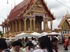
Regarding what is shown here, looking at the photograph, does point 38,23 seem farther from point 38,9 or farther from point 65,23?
point 65,23

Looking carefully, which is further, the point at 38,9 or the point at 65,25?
the point at 65,25

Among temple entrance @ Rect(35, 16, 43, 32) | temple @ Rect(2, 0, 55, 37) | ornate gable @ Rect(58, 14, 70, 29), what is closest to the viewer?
A: temple @ Rect(2, 0, 55, 37)

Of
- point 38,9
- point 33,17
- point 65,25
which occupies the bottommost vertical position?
point 65,25

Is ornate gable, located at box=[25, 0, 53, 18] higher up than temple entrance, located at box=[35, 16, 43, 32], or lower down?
higher up

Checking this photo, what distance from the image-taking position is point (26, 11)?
129ft

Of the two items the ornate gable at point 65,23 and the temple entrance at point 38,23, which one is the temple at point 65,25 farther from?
the temple entrance at point 38,23

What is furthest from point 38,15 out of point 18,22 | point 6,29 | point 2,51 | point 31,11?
point 2,51

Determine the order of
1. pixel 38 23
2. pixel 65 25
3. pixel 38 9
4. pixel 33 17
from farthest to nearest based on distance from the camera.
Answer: pixel 65 25
pixel 38 23
pixel 38 9
pixel 33 17

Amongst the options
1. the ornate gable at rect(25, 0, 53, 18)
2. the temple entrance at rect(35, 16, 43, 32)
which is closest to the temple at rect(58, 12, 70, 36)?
the temple entrance at rect(35, 16, 43, 32)

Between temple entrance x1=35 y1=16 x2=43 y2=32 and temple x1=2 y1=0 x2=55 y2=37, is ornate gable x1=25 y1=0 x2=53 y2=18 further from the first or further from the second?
temple entrance x1=35 y1=16 x2=43 y2=32

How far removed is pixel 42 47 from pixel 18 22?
3940 centimetres

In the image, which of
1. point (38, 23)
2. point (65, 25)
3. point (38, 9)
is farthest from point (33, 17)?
point (65, 25)

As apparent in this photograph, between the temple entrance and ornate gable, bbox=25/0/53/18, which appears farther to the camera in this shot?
the temple entrance

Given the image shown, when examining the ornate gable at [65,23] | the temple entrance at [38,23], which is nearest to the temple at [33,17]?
the temple entrance at [38,23]
